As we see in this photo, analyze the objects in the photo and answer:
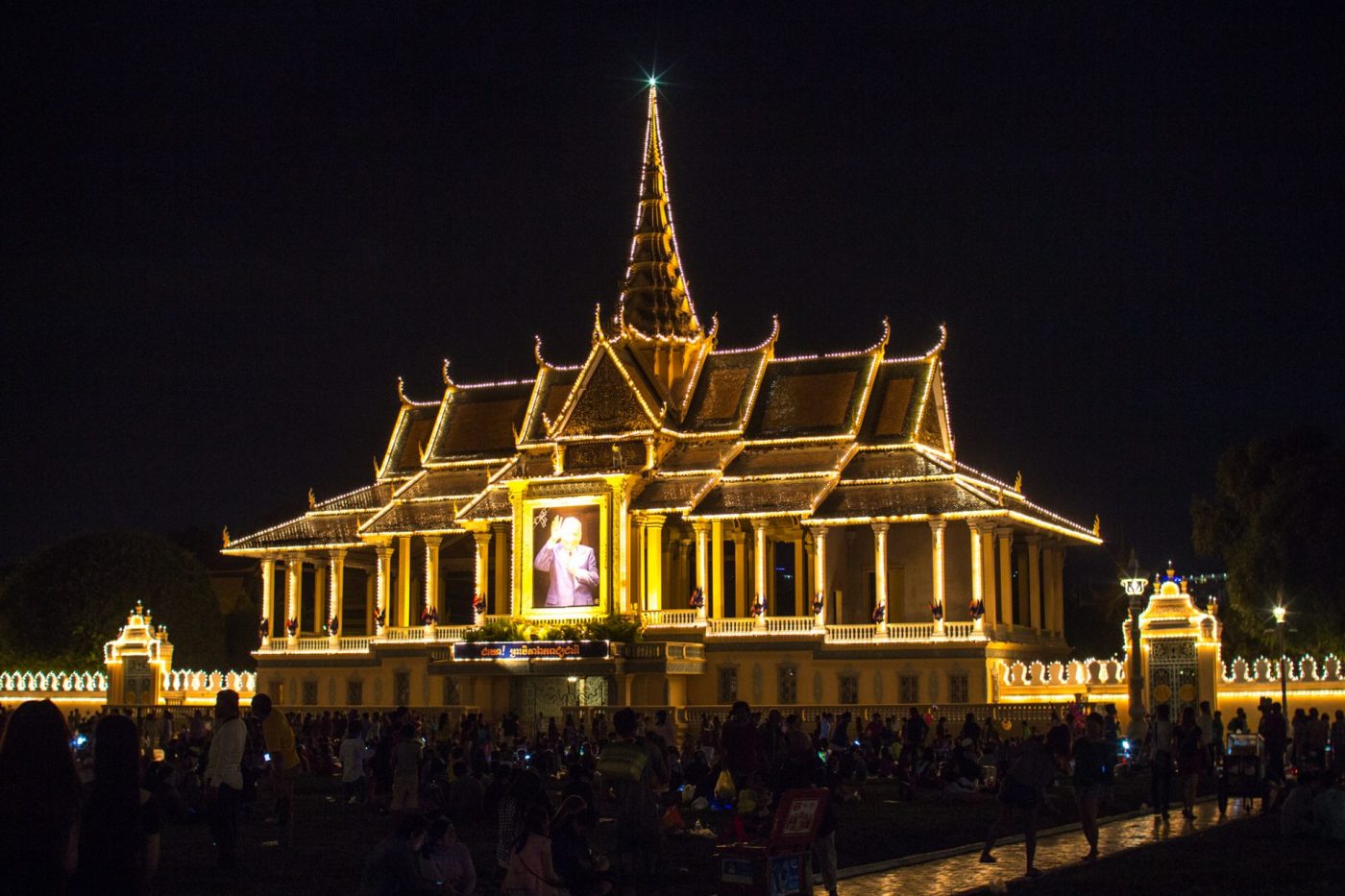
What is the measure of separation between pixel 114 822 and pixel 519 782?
183 inches

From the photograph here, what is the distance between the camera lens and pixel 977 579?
50562 millimetres

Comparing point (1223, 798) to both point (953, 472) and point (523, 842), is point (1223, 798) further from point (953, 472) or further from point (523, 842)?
point (953, 472)

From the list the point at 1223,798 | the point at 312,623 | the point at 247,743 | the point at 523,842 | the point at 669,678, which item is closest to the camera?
the point at 523,842

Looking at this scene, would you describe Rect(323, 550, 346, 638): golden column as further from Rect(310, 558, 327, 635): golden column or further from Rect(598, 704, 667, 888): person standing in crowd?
Rect(598, 704, 667, 888): person standing in crowd

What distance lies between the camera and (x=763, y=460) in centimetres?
5588

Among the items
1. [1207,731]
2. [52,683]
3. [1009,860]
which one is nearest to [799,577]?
[52,683]

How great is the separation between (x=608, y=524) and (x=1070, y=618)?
102ft

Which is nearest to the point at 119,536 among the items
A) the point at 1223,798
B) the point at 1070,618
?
the point at 1070,618

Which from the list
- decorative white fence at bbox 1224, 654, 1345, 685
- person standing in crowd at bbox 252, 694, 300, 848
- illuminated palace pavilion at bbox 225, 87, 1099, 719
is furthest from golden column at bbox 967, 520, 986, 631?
person standing in crowd at bbox 252, 694, 300, 848

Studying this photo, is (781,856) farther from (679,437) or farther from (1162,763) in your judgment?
(679,437)

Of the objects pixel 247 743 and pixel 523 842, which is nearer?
pixel 523 842

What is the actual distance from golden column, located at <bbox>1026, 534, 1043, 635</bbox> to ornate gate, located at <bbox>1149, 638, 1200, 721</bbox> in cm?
1394

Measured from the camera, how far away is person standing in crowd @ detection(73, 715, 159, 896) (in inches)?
405

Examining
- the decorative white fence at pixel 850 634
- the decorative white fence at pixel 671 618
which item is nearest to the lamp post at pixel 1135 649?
the decorative white fence at pixel 850 634
